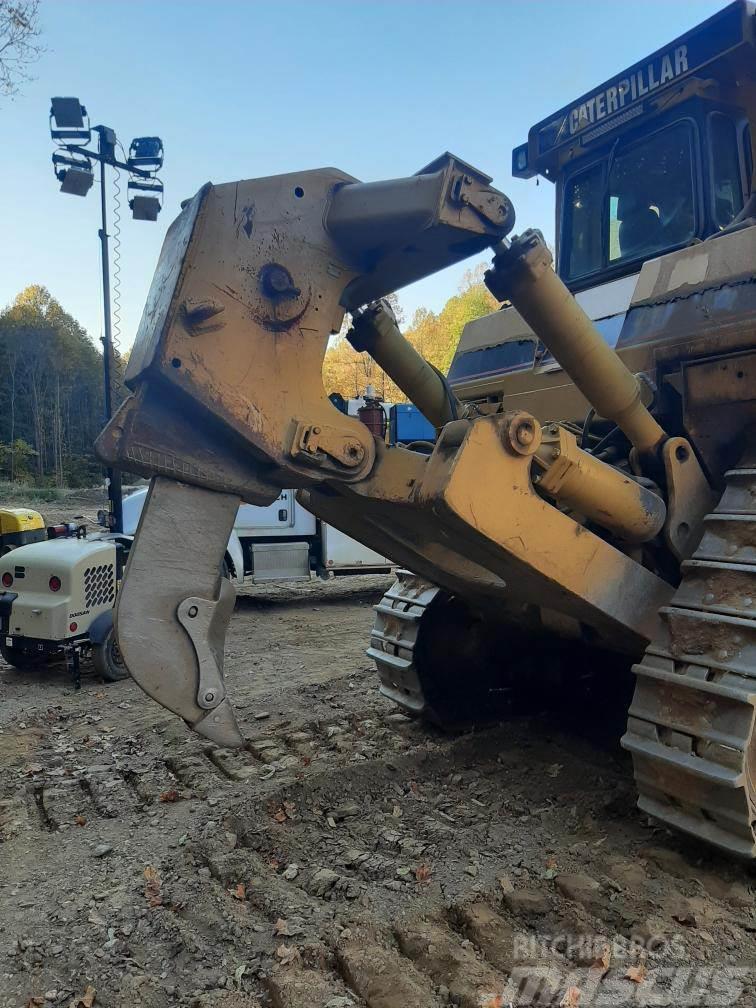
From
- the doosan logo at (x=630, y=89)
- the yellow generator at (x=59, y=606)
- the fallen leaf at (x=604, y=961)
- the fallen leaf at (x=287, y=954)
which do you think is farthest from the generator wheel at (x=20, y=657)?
the doosan logo at (x=630, y=89)

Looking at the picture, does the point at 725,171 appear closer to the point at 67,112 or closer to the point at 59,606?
the point at 59,606

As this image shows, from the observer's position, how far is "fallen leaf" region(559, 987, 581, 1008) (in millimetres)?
2117

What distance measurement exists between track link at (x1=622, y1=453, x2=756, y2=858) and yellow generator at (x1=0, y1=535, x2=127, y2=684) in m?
4.62

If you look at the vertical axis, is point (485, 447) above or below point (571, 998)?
above

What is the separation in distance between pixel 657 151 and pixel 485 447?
8.80ft

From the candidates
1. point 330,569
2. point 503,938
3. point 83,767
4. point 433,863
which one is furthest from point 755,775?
point 330,569

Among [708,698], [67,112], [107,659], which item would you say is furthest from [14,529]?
[708,698]

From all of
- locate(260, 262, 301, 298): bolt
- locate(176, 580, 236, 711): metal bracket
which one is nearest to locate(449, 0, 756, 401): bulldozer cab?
locate(260, 262, 301, 298): bolt

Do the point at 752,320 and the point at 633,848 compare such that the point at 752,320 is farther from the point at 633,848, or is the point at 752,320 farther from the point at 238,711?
the point at 238,711

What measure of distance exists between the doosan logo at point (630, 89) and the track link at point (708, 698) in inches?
92.8

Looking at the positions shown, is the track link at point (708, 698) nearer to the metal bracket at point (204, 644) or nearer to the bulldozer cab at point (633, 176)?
the bulldozer cab at point (633, 176)

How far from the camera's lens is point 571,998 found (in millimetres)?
2141

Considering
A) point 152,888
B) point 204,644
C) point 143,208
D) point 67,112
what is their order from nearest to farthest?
1. point 204,644
2. point 152,888
3. point 67,112
4. point 143,208

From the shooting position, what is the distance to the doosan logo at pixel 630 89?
4.05 metres
